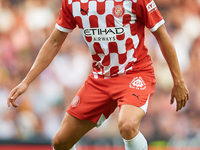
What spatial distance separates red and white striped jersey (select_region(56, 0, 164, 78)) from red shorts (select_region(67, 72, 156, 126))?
0.09 metres

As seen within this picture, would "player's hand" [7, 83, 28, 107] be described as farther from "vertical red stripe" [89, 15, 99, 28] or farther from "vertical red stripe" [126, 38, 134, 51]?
"vertical red stripe" [126, 38, 134, 51]

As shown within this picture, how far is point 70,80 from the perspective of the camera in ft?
22.9

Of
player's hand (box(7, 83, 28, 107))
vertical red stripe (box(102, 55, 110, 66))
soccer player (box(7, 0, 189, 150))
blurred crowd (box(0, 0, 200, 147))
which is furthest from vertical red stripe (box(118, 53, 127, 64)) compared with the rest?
blurred crowd (box(0, 0, 200, 147))

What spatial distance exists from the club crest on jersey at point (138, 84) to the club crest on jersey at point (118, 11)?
0.56 meters

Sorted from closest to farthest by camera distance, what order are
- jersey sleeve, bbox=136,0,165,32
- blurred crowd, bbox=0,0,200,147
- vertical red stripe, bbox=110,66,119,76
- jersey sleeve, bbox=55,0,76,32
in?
1. jersey sleeve, bbox=136,0,165,32
2. vertical red stripe, bbox=110,66,119,76
3. jersey sleeve, bbox=55,0,76,32
4. blurred crowd, bbox=0,0,200,147

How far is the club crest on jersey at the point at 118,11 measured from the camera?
10.9 feet

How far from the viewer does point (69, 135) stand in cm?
360

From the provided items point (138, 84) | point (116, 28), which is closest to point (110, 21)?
point (116, 28)

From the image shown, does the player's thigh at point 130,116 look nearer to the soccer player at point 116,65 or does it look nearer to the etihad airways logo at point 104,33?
the soccer player at point 116,65

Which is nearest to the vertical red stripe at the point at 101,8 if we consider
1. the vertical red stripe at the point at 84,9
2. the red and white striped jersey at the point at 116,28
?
the red and white striped jersey at the point at 116,28

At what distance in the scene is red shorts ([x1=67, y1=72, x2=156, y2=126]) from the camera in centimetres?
330

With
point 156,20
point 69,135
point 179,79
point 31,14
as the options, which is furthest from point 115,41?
point 31,14

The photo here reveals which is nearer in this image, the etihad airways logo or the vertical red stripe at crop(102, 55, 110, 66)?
the etihad airways logo

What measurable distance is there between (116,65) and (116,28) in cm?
33
